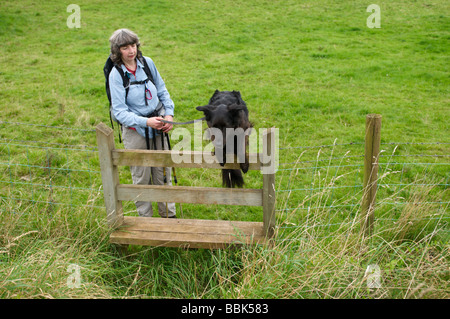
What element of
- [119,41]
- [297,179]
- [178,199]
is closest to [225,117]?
[178,199]

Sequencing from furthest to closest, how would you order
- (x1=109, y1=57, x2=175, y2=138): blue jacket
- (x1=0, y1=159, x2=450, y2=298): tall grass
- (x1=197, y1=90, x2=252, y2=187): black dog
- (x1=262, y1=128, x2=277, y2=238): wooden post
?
(x1=109, y1=57, x2=175, y2=138): blue jacket, (x1=197, y1=90, x2=252, y2=187): black dog, (x1=262, y1=128, x2=277, y2=238): wooden post, (x1=0, y1=159, x2=450, y2=298): tall grass

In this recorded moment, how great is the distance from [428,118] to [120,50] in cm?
632

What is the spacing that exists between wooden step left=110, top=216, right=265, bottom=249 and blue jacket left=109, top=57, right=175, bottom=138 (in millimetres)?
1092

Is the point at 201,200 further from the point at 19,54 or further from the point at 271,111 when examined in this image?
the point at 19,54

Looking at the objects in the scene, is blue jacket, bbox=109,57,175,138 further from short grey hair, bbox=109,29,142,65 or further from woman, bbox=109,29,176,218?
short grey hair, bbox=109,29,142,65

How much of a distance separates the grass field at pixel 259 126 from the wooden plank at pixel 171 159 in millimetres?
658

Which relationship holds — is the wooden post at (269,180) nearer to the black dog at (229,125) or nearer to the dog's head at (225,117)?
the black dog at (229,125)

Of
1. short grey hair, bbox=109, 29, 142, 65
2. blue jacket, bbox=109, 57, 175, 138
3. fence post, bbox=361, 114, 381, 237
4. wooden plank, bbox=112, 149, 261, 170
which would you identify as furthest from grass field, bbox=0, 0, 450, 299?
short grey hair, bbox=109, 29, 142, 65

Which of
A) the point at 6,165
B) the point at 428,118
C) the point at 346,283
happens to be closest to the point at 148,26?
the point at 6,165

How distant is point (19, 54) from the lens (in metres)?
11.9

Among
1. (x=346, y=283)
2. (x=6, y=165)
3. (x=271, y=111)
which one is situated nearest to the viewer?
(x=346, y=283)

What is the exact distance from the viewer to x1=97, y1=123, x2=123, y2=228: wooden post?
11.4ft

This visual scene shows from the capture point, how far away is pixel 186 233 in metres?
3.63

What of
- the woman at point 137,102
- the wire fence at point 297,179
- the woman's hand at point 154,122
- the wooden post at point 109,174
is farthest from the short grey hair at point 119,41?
the wire fence at point 297,179
